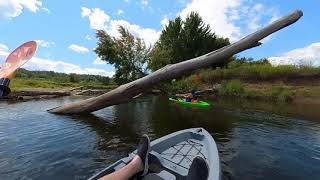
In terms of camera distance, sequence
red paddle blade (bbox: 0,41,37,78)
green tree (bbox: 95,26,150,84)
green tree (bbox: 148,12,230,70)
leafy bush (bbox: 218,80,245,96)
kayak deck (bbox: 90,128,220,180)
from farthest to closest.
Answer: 1. green tree (bbox: 148,12,230,70)
2. green tree (bbox: 95,26,150,84)
3. leafy bush (bbox: 218,80,245,96)
4. kayak deck (bbox: 90,128,220,180)
5. red paddle blade (bbox: 0,41,37,78)

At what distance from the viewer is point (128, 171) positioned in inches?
216

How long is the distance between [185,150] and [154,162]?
54.0 inches

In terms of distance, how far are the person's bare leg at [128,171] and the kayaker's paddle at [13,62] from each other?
2.76m

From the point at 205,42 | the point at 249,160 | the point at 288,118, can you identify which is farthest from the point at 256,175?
the point at 205,42

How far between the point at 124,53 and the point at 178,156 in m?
36.2

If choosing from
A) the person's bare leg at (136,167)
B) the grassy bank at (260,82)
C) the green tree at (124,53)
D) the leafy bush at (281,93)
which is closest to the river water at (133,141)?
the person's bare leg at (136,167)

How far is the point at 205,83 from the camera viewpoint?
39.2 m

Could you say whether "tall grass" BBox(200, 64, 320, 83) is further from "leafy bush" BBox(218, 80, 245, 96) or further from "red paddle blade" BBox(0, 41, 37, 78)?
"red paddle blade" BBox(0, 41, 37, 78)

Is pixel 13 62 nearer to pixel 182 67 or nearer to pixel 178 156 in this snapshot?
pixel 178 156

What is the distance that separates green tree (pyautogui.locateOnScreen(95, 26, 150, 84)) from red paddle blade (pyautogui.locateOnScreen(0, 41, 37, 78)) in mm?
39353

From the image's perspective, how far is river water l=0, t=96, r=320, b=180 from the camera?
8617mm

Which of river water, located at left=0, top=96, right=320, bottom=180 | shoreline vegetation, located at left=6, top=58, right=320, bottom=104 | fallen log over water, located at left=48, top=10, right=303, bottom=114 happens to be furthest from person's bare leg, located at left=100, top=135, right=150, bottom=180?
shoreline vegetation, located at left=6, top=58, right=320, bottom=104

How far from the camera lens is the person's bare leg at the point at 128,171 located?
17.0ft

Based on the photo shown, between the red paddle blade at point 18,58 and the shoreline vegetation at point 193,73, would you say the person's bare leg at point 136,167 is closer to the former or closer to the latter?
the red paddle blade at point 18,58
